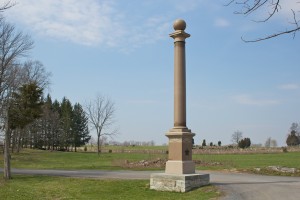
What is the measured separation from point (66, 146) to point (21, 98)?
5782 centimetres

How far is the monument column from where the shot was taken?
1648 centimetres

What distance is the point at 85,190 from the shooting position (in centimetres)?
1766

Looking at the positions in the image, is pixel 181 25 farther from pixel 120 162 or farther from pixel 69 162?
pixel 69 162

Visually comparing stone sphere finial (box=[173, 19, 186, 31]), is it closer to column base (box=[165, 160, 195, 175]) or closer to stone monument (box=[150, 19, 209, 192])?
stone monument (box=[150, 19, 209, 192])

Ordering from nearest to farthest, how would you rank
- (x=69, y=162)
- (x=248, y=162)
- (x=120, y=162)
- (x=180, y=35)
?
1. (x=180, y=35)
2. (x=248, y=162)
3. (x=120, y=162)
4. (x=69, y=162)

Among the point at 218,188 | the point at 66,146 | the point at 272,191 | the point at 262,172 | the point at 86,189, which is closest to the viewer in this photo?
the point at 272,191

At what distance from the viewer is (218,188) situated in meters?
15.3

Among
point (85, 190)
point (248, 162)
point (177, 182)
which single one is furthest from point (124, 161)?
point (177, 182)

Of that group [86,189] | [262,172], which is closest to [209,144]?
[262,172]

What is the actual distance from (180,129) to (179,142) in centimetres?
57

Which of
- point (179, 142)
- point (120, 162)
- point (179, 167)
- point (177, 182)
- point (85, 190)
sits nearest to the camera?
point (177, 182)

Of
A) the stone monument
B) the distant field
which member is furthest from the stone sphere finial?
the distant field

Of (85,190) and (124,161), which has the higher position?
(85,190)

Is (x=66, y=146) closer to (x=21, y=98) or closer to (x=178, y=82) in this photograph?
(x=21, y=98)
